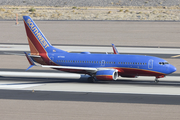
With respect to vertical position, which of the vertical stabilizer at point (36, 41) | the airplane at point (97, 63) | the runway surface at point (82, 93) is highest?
the vertical stabilizer at point (36, 41)

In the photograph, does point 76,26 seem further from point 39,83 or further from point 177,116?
point 177,116

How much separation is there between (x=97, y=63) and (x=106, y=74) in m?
2.83

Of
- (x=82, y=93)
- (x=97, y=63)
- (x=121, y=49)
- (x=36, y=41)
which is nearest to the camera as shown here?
(x=82, y=93)

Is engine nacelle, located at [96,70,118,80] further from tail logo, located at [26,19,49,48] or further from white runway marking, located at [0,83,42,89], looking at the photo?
tail logo, located at [26,19,49,48]

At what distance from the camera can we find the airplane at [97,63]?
40562 mm

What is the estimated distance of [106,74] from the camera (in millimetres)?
40000

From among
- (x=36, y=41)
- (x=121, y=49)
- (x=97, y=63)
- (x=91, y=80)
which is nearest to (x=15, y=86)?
(x=36, y=41)

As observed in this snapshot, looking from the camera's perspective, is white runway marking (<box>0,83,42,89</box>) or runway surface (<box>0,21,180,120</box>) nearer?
runway surface (<box>0,21,180,120</box>)

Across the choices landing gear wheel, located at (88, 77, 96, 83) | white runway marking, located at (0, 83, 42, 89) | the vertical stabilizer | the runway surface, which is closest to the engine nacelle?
the runway surface

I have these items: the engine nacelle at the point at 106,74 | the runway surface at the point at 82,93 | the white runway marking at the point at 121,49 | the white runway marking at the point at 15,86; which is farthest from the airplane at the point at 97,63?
the white runway marking at the point at 121,49

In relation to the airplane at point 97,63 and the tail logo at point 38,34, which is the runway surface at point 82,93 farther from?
the tail logo at point 38,34

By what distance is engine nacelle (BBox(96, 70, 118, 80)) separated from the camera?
39.8 meters

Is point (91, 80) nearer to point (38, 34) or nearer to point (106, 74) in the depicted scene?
point (106, 74)

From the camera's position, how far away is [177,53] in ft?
217
